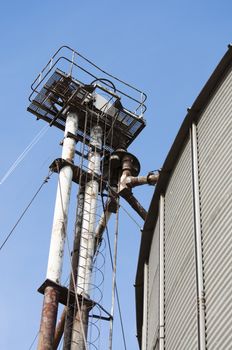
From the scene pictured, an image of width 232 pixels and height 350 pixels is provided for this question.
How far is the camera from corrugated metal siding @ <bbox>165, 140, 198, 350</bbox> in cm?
1047

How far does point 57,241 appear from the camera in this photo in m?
17.9

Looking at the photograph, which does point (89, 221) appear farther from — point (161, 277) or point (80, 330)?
point (161, 277)

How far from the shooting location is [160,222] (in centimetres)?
1354

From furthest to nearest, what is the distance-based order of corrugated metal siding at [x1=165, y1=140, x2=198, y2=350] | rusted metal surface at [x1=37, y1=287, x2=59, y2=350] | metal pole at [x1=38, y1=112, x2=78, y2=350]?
metal pole at [x1=38, y1=112, x2=78, y2=350]
rusted metal surface at [x1=37, y1=287, x2=59, y2=350]
corrugated metal siding at [x1=165, y1=140, x2=198, y2=350]

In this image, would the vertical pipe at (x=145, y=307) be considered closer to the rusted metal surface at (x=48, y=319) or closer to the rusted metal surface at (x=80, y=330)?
the rusted metal surface at (x=80, y=330)

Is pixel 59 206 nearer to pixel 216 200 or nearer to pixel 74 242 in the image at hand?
pixel 74 242

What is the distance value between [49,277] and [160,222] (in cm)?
468

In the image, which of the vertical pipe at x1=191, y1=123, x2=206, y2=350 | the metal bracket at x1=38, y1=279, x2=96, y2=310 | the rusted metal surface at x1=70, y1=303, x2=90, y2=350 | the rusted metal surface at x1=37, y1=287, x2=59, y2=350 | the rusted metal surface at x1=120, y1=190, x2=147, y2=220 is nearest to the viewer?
the vertical pipe at x1=191, y1=123, x2=206, y2=350

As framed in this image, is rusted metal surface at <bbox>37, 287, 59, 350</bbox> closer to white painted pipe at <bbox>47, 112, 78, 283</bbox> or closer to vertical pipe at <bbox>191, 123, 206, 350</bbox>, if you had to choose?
white painted pipe at <bbox>47, 112, 78, 283</bbox>

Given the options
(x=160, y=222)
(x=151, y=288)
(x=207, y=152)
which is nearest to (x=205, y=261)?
(x=207, y=152)

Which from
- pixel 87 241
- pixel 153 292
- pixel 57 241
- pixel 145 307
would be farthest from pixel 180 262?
pixel 87 241

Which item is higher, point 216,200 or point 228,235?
point 216,200

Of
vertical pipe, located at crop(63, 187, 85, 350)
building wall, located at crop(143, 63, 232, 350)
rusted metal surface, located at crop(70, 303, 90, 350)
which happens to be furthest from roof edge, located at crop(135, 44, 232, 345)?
vertical pipe, located at crop(63, 187, 85, 350)

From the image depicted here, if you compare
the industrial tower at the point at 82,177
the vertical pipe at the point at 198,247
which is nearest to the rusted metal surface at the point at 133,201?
the industrial tower at the point at 82,177
